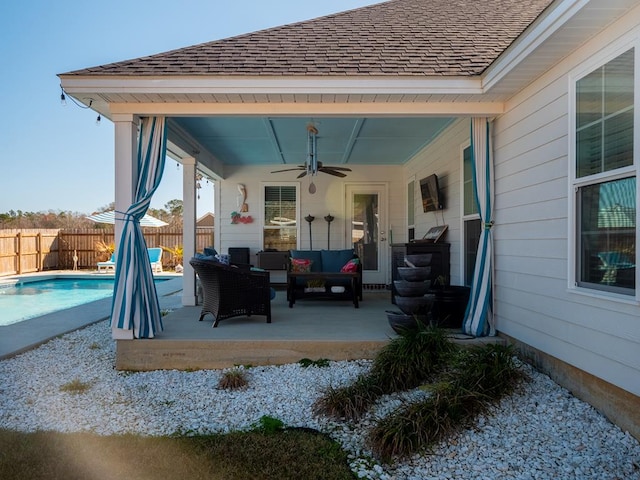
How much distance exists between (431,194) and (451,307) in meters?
2.39

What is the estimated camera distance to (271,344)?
4500 millimetres

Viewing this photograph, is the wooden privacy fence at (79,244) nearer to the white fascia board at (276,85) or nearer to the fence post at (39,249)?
the fence post at (39,249)

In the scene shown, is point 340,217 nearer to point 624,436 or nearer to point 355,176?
point 355,176

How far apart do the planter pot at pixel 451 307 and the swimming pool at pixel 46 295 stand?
6.64m

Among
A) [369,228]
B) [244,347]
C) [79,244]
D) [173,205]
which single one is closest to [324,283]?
[244,347]

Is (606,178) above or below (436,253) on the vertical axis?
above

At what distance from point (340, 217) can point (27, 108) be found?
8628 mm

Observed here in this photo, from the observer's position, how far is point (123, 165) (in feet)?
15.5

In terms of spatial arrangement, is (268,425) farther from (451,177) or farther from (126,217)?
(451,177)

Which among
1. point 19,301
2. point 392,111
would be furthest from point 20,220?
point 392,111

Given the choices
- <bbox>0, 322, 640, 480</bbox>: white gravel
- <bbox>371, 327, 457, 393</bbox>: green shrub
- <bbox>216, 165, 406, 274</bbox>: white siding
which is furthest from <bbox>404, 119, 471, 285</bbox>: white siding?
<bbox>0, 322, 640, 480</bbox>: white gravel

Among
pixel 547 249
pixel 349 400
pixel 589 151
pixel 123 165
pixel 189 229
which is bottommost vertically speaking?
pixel 349 400

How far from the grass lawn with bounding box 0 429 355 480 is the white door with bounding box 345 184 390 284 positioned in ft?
23.3

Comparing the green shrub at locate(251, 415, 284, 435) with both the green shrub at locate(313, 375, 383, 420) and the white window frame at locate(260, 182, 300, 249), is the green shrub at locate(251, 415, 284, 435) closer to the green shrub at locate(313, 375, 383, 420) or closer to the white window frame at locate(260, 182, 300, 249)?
the green shrub at locate(313, 375, 383, 420)
